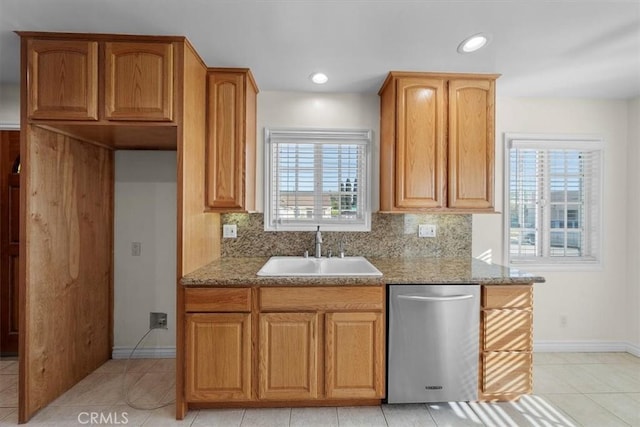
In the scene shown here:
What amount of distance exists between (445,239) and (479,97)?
1.17 meters

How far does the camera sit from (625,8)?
1.65 metres

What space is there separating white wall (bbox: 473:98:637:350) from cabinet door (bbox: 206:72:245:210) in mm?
2430

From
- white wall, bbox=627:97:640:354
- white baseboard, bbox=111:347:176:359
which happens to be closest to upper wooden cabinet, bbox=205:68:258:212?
white baseboard, bbox=111:347:176:359

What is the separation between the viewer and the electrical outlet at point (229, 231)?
2.71 meters

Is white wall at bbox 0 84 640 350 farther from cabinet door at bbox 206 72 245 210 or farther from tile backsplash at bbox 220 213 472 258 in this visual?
cabinet door at bbox 206 72 245 210

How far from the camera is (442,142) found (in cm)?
239

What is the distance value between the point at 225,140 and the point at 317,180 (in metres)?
0.85

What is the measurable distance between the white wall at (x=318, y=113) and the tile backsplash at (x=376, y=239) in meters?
0.19

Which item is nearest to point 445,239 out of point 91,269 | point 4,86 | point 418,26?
point 418,26

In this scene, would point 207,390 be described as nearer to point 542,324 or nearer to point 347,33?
point 347,33

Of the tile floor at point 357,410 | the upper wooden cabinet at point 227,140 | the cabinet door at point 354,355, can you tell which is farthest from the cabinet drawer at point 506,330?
the upper wooden cabinet at point 227,140

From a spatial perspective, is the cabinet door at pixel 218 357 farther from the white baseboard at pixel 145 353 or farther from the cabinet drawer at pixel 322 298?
the white baseboard at pixel 145 353

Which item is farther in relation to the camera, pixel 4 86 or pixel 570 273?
pixel 570 273

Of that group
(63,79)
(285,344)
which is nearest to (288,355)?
(285,344)
